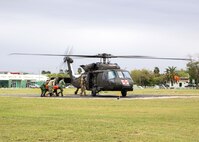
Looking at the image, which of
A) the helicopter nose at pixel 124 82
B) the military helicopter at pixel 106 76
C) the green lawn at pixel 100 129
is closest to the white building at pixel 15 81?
the military helicopter at pixel 106 76

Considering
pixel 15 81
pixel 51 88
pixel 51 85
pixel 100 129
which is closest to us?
pixel 100 129

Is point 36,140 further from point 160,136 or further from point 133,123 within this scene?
point 133,123

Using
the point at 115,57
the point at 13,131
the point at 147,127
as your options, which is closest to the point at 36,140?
the point at 13,131

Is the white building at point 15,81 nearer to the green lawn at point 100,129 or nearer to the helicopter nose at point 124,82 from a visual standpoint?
the helicopter nose at point 124,82

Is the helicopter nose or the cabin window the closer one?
the helicopter nose

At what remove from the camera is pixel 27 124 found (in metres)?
13.7

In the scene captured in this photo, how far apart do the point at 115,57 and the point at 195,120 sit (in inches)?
1019

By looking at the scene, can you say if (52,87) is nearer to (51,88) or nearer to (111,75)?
(51,88)

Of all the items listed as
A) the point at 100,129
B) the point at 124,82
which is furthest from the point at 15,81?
the point at 100,129

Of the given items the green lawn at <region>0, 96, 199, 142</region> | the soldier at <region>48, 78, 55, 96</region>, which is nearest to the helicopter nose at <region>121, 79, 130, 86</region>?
the soldier at <region>48, 78, 55, 96</region>

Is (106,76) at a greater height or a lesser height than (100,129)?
greater

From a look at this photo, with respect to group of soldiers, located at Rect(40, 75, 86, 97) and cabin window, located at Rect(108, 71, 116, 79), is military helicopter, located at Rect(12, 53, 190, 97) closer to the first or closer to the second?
cabin window, located at Rect(108, 71, 116, 79)

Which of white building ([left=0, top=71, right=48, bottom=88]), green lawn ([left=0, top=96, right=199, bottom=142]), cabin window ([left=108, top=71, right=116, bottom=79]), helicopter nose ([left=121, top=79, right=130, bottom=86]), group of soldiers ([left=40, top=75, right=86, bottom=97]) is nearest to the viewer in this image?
green lawn ([left=0, top=96, right=199, bottom=142])

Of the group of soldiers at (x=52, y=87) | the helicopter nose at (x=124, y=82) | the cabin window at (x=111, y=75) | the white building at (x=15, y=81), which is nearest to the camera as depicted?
the helicopter nose at (x=124, y=82)
